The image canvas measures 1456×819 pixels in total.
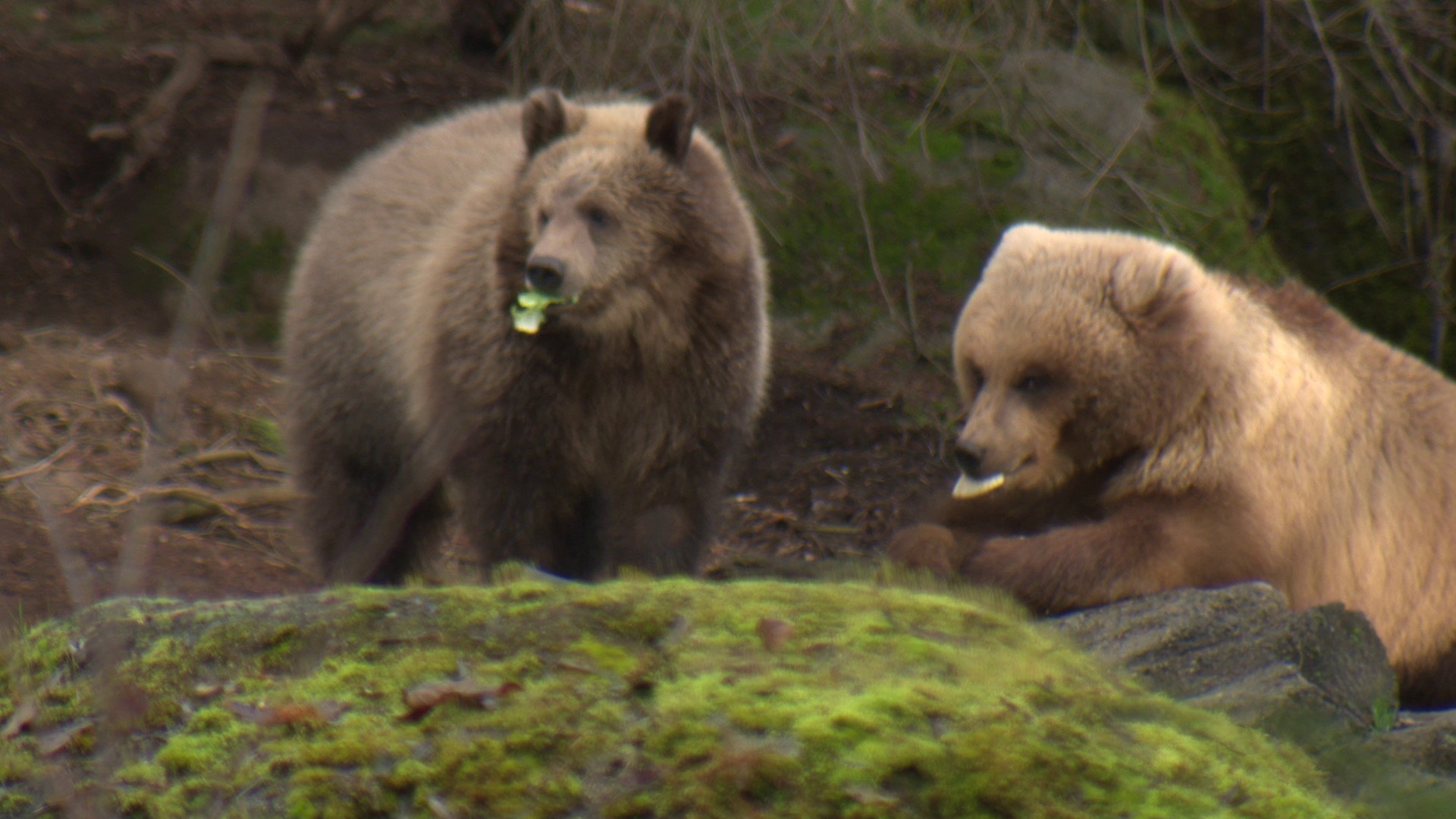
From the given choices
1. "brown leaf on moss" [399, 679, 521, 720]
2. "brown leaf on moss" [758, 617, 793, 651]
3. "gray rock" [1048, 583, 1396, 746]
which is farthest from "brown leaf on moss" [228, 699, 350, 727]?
"gray rock" [1048, 583, 1396, 746]

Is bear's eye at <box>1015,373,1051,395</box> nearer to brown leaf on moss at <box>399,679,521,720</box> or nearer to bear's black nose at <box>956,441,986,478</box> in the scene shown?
bear's black nose at <box>956,441,986,478</box>

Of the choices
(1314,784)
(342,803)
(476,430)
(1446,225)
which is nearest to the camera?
(342,803)

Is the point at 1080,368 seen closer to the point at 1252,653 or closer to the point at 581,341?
the point at 1252,653

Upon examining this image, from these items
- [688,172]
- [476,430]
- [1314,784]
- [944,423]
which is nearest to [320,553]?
[476,430]

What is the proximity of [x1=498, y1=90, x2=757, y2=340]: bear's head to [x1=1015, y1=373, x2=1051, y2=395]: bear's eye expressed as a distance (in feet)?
4.15

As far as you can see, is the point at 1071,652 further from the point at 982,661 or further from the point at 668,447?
the point at 668,447

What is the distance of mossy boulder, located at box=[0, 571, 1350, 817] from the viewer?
1972 mm

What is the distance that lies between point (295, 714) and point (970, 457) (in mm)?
2336

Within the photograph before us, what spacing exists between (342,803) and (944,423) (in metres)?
6.07

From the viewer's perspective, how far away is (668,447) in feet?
16.1

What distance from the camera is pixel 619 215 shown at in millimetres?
4781

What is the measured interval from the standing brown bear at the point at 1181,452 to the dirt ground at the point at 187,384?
1.10 meters

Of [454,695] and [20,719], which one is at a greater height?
[454,695]

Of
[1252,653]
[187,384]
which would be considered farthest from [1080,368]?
[187,384]
